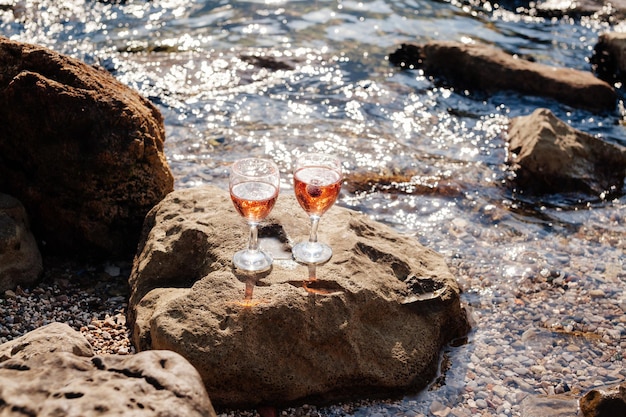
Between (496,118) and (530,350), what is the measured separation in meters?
5.29

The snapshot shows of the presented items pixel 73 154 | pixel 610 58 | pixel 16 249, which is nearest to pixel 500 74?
pixel 610 58

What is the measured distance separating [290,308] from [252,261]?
457 millimetres

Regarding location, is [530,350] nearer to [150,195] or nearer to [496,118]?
[150,195]

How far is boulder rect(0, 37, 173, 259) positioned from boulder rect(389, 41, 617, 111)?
6539 mm

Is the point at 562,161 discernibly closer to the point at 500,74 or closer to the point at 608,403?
the point at 500,74

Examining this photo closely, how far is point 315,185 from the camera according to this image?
3.98 meters

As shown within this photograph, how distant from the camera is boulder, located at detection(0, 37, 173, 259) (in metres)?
5.17

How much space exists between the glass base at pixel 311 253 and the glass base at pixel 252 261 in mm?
190

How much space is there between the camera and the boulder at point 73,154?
17.0ft

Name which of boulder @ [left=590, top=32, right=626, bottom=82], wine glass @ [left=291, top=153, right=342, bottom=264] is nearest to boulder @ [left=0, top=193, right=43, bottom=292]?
wine glass @ [left=291, top=153, right=342, bottom=264]

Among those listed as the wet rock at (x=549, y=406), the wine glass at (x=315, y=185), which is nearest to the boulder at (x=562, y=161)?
the wet rock at (x=549, y=406)

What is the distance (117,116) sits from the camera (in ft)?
17.3

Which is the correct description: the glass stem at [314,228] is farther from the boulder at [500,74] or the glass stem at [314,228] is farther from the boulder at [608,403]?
the boulder at [500,74]

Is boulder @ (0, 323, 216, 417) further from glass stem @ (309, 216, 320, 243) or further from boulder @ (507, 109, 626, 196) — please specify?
boulder @ (507, 109, 626, 196)
